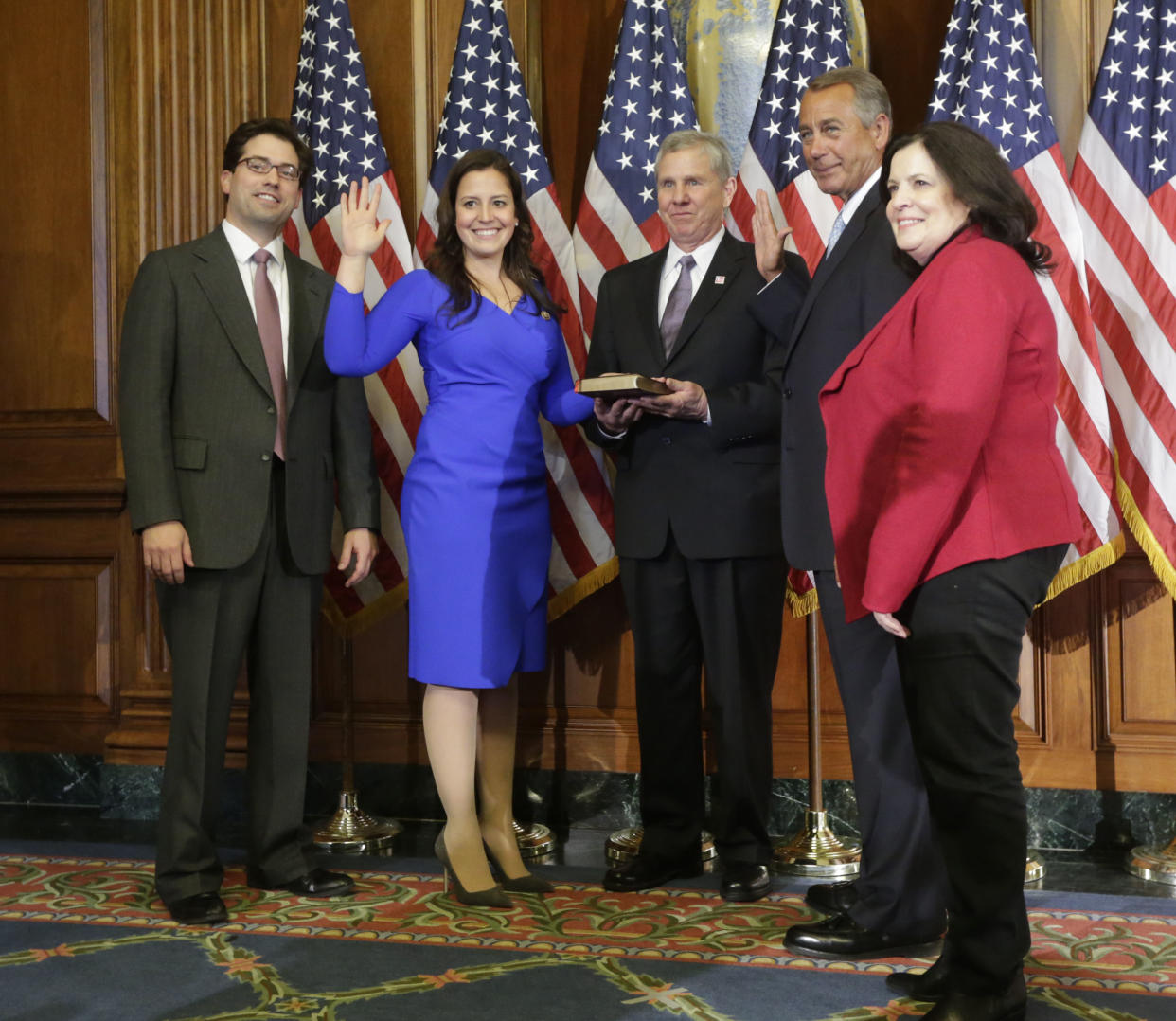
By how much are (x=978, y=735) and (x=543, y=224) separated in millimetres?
2524

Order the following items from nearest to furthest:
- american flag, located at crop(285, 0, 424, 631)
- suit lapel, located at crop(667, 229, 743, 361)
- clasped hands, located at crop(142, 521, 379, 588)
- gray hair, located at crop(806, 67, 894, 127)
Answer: gray hair, located at crop(806, 67, 894, 127), clasped hands, located at crop(142, 521, 379, 588), suit lapel, located at crop(667, 229, 743, 361), american flag, located at crop(285, 0, 424, 631)

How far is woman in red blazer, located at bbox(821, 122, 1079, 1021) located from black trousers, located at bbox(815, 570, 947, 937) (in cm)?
42

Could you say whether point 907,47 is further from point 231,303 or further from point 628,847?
point 628,847

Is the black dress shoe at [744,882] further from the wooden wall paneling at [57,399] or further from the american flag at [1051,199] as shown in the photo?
the wooden wall paneling at [57,399]

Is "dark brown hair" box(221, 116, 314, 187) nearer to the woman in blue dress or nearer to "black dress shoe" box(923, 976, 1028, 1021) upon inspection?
the woman in blue dress

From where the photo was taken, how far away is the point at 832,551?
298cm

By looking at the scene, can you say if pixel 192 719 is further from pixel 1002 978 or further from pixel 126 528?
pixel 1002 978

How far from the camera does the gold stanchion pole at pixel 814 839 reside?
3.66 metres

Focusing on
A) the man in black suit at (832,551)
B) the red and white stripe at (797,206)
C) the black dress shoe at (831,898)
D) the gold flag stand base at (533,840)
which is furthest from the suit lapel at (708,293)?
the gold flag stand base at (533,840)

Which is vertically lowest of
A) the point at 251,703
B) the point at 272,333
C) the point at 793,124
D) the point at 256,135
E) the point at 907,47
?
the point at 251,703

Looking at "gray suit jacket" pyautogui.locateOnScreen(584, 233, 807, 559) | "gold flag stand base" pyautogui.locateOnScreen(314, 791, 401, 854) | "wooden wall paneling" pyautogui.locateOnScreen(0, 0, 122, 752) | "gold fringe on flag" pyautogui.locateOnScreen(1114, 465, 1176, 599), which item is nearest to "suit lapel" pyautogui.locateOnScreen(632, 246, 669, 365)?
"gray suit jacket" pyautogui.locateOnScreen(584, 233, 807, 559)

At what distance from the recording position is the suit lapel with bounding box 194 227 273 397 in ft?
11.1

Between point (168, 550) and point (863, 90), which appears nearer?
point (863, 90)

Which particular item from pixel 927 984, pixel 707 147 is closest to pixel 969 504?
pixel 927 984
